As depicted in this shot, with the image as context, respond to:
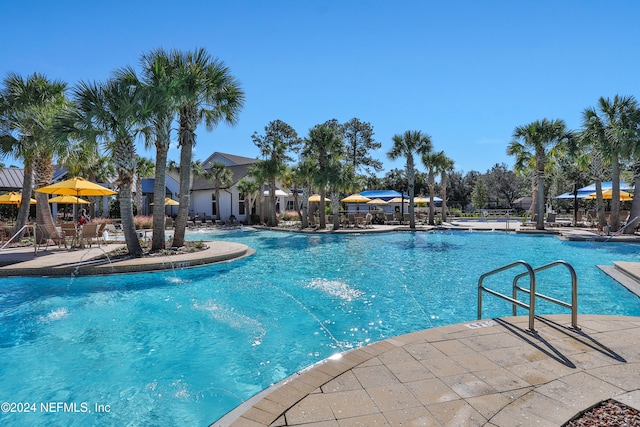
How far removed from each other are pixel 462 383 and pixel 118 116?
1100cm

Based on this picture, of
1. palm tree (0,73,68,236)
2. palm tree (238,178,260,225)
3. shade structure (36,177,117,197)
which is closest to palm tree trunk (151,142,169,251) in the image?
shade structure (36,177,117,197)

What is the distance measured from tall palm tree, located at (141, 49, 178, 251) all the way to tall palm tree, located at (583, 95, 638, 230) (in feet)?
67.3

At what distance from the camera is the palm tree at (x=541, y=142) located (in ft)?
67.7

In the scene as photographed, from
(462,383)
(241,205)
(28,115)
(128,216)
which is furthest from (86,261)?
(241,205)

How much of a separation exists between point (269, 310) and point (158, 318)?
2.03 metres

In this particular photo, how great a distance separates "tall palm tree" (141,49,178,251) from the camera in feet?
35.2

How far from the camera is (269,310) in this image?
697cm

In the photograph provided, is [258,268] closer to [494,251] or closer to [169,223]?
[494,251]

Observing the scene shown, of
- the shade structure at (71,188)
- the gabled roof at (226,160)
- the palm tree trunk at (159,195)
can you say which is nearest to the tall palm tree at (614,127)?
the palm tree trunk at (159,195)

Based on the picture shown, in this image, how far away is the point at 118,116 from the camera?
1031 centimetres

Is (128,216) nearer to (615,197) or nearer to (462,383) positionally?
(462,383)

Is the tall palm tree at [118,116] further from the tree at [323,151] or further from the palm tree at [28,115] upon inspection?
the tree at [323,151]

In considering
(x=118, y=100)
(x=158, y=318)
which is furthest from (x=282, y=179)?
(x=158, y=318)

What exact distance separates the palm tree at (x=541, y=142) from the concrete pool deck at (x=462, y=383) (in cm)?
1987
